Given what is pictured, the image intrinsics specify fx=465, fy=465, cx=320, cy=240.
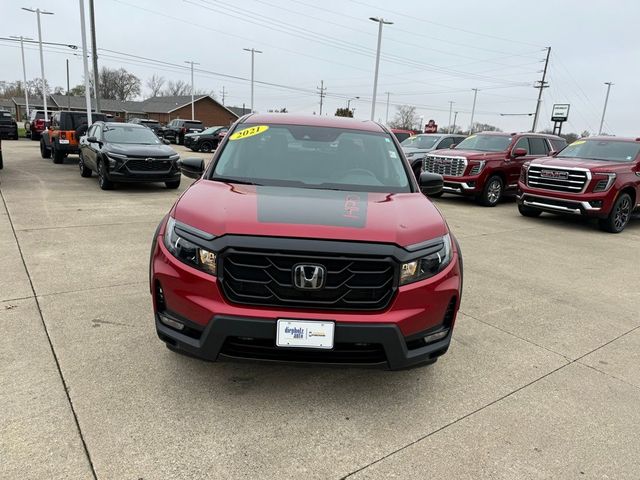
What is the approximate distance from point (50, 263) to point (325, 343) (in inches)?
165

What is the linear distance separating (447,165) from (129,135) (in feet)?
27.4

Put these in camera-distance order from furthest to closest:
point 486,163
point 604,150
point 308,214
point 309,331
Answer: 1. point 486,163
2. point 604,150
3. point 308,214
4. point 309,331

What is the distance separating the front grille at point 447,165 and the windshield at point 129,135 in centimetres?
736

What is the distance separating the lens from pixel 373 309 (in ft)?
8.37

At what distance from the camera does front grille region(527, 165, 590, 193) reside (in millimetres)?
9137

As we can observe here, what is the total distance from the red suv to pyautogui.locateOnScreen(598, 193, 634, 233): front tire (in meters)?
8.04

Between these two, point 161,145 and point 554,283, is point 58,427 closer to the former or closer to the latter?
point 554,283

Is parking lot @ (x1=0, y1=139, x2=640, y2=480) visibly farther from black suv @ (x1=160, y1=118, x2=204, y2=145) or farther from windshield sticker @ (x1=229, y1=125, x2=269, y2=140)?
black suv @ (x1=160, y1=118, x2=204, y2=145)

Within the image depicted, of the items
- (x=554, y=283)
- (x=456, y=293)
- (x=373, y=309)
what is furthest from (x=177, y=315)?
(x=554, y=283)

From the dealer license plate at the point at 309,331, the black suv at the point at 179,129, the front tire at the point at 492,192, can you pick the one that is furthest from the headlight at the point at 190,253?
the black suv at the point at 179,129

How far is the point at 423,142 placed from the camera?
15.5 meters

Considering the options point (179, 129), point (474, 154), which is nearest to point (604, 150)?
point (474, 154)

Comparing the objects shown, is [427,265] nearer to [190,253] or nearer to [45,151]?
[190,253]

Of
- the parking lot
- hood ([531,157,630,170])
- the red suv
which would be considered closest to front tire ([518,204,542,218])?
hood ([531,157,630,170])
